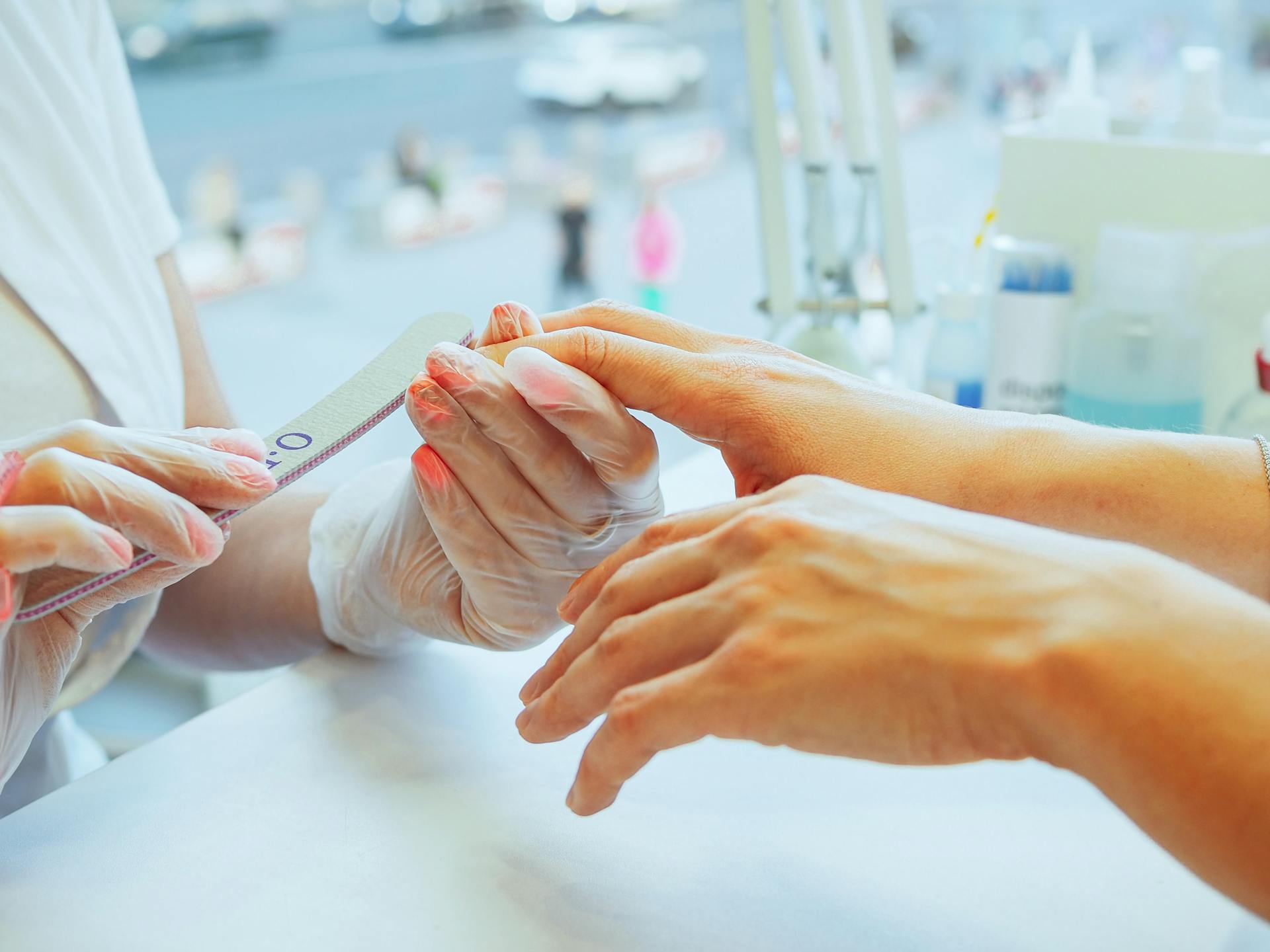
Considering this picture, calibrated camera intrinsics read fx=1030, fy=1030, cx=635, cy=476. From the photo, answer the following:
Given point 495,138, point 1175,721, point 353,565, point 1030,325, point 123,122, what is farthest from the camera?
point 495,138

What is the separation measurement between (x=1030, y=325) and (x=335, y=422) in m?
0.67

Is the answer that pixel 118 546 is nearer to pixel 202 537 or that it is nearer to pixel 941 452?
pixel 202 537

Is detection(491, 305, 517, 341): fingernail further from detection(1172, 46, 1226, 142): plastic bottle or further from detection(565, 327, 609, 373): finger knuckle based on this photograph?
detection(1172, 46, 1226, 142): plastic bottle

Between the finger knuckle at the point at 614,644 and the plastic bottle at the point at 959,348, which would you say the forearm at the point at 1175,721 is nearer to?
the finger knuckle at the point at 614,644

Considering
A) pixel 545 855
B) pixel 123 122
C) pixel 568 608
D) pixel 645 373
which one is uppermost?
pixel 123 122

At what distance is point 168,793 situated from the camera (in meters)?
0.60

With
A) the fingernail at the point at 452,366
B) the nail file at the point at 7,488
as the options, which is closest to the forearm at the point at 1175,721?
the fingernail at the point at 452,366

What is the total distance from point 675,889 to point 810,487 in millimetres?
218

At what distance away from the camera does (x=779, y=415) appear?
642mm

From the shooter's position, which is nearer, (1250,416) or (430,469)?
(430,469)

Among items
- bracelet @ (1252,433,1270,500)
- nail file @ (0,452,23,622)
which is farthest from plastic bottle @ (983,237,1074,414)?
nail file @ (0,452,23,622)

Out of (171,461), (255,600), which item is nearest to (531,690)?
(171,461)

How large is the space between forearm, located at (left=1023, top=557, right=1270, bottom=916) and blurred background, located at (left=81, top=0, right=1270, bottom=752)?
4.77 ft

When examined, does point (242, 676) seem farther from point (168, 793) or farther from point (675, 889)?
point (675, 889)
